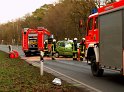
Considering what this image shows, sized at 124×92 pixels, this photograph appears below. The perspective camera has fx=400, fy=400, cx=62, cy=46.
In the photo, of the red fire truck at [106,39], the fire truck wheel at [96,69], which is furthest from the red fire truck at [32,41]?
the fire truck wheel at [96,69]

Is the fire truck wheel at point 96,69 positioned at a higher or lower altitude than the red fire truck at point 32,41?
lower

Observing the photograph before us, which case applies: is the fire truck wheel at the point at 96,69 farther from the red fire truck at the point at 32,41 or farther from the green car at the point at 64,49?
the red fire truck at the point at 32,41

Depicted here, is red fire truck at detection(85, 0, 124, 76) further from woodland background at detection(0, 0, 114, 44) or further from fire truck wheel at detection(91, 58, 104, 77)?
woodland background at detection(0, 0, 114, 44)

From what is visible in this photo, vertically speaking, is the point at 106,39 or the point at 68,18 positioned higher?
the point at 68,18

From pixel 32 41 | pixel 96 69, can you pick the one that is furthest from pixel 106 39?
pixel 32 41

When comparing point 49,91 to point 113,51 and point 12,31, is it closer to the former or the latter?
point 113,51

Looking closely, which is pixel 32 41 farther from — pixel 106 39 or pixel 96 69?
pixel 106 39

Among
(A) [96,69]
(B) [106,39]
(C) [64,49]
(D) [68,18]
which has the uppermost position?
(D) [68,18]

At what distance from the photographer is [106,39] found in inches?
628

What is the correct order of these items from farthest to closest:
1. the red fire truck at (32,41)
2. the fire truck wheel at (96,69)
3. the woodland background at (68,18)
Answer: the woodland background at (68,18) → the red fire truck at (32,41) → the fire truck wheel at (96,69)

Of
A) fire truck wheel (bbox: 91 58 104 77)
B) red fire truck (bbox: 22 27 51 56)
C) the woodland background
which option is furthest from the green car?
fire truck wheel (bbox: 91 58 104 77)

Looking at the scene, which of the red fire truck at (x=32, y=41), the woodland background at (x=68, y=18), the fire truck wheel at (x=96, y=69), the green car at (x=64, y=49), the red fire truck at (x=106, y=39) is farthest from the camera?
the woodland background at (x=68, y=18)

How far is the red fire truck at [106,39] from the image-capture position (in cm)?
1451

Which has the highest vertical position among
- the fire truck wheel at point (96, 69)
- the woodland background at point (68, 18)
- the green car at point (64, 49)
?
the woodland background at point (68, 18)
